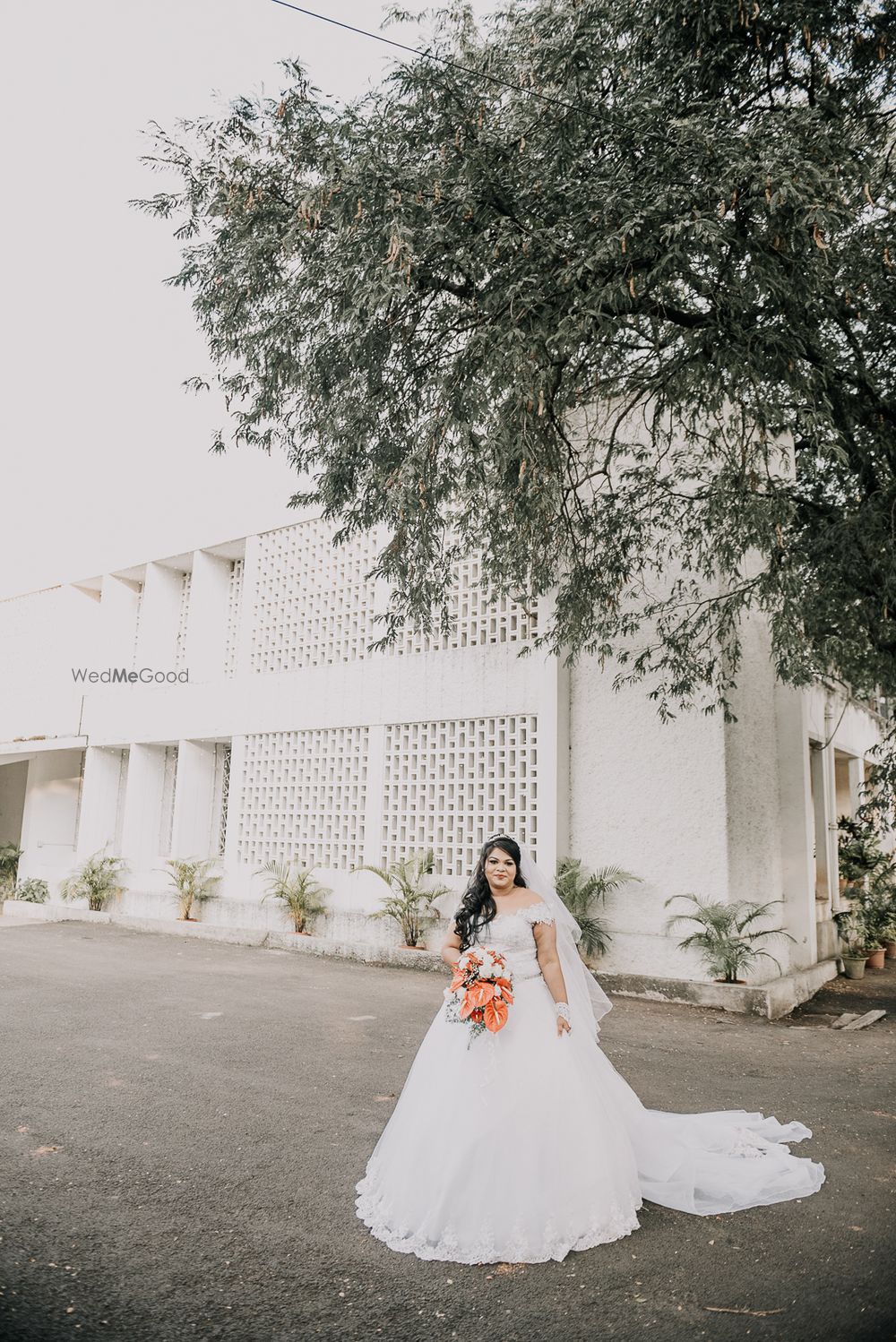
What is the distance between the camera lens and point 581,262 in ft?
20.1

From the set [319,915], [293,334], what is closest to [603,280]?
[293,334]

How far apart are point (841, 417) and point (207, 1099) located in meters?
7.13

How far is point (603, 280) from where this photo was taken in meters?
6.55

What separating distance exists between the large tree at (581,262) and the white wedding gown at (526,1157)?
4.22 m

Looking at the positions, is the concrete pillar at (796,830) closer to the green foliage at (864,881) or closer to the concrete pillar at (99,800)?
the green foliage at (864,881)

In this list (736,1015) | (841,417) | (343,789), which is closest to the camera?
(841,417)

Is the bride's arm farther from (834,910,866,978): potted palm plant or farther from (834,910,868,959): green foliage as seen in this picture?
(834,910,868,959): green foliage

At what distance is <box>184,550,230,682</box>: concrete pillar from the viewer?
18.2m

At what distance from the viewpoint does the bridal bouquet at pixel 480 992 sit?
14.8 ft

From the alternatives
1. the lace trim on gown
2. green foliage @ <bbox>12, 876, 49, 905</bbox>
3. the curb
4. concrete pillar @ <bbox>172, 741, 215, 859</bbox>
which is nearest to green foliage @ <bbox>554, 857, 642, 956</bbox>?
the curb

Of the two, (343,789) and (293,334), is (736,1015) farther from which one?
(293,334)

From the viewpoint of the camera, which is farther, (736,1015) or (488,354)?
(736,1015)

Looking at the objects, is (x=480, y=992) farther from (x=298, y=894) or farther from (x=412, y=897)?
(x=298, y=894)

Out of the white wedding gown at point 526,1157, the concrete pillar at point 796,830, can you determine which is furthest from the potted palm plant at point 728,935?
the white wedding gown at point 526,1157
